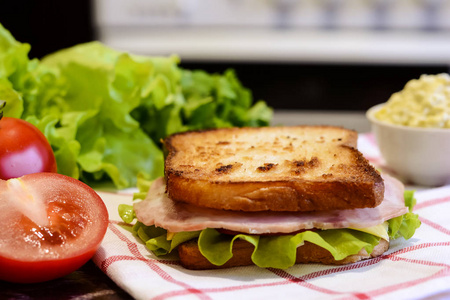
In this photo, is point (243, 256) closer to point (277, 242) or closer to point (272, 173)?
point (277, 242)

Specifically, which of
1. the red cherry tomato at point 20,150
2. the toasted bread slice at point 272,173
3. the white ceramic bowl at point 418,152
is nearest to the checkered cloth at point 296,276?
the toasted bread slice at point 272,173

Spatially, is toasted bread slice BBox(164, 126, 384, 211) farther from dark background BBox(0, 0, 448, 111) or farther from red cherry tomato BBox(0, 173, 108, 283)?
dark background BBox(0, 0, 448, 111)

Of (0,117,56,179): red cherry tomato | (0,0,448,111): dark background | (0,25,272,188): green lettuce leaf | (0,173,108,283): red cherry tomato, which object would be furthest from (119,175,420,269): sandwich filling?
(0,0,448,111): dark background

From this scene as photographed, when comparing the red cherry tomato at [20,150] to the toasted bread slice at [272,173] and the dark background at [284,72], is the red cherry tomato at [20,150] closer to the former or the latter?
the toasted bread slice at [272,173]

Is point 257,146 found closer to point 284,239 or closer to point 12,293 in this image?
point 284,239

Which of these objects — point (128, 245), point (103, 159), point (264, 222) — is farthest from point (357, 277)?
point (103, 159)

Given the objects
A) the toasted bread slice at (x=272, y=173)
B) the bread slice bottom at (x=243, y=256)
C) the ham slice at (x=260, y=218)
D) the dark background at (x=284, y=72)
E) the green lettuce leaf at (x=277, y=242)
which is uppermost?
the toasted bread slice at (x=272, y=173)
